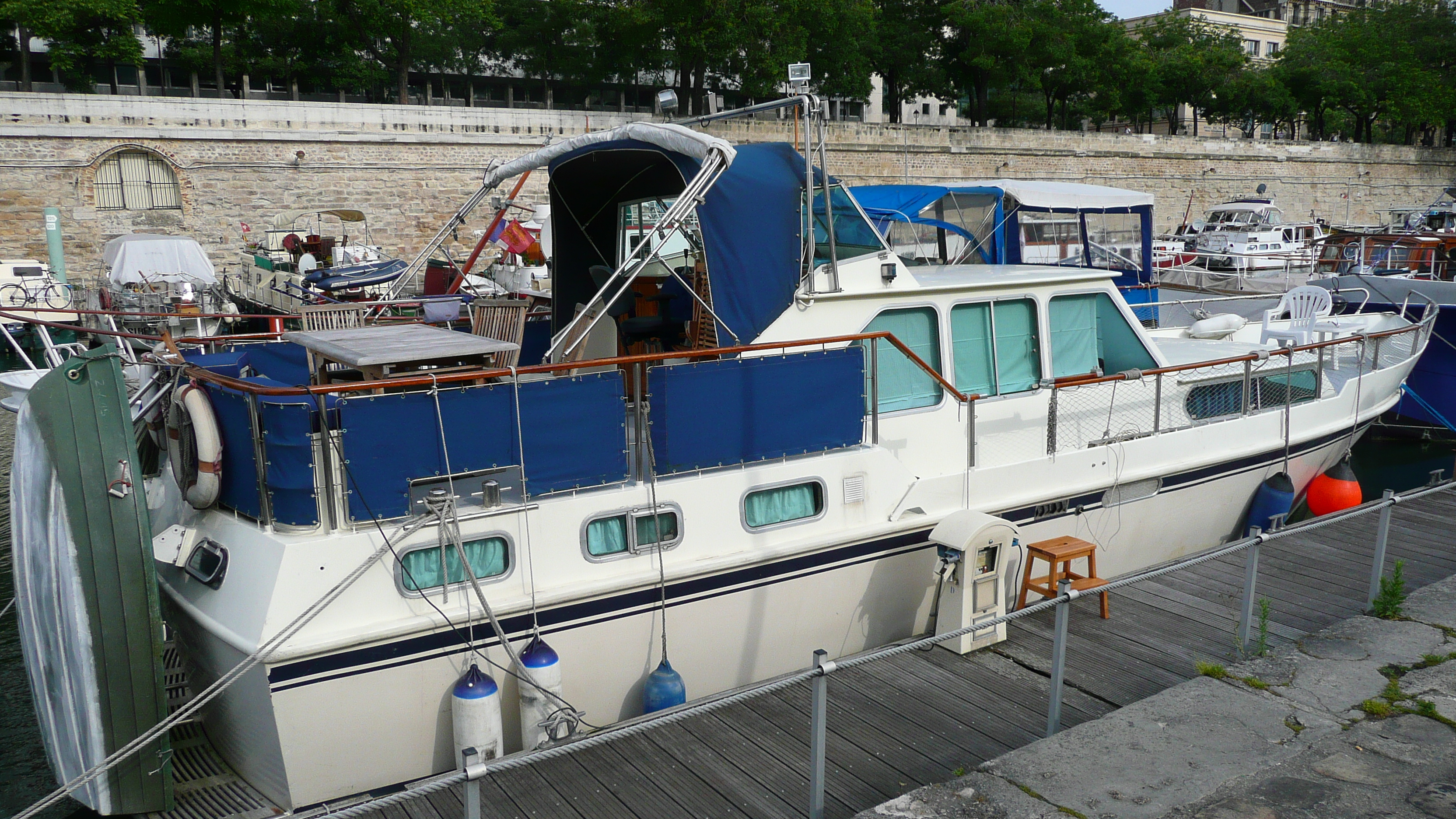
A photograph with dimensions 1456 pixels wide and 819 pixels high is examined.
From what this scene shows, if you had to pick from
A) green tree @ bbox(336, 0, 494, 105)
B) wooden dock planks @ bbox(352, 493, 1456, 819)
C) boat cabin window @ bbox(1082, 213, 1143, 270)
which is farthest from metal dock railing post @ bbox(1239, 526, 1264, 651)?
green tree @ bbox(336, 0, 494, 105)

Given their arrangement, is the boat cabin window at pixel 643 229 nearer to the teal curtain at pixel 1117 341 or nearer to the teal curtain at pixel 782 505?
the teal curtain at pixel 782 505

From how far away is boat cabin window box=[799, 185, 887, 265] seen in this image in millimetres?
6473

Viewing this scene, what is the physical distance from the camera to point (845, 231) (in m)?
6.87

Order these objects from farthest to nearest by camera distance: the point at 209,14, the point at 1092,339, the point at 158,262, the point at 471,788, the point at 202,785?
the point at 209,14 → the point at 158,262 → the point at 1092,339 → the point at 202,785 → the point at 471,788

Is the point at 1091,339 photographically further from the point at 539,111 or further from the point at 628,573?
the point at 539,111

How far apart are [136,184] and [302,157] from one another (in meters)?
4.74

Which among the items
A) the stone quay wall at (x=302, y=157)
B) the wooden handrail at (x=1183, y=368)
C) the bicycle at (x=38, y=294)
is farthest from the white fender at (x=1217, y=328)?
the bicycle at (x=38, y=294)

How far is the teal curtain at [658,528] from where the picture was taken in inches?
219

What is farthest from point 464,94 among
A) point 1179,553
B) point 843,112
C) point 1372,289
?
point 1179,553

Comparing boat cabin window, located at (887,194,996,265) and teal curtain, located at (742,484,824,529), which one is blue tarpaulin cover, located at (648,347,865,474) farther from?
boat cabin window, located at (887,194,996,265)

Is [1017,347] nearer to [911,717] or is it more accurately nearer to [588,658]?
[911,717]

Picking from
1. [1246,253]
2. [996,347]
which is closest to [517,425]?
[996,347]

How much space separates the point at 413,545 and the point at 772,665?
2316 mm

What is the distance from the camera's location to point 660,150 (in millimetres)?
6246
